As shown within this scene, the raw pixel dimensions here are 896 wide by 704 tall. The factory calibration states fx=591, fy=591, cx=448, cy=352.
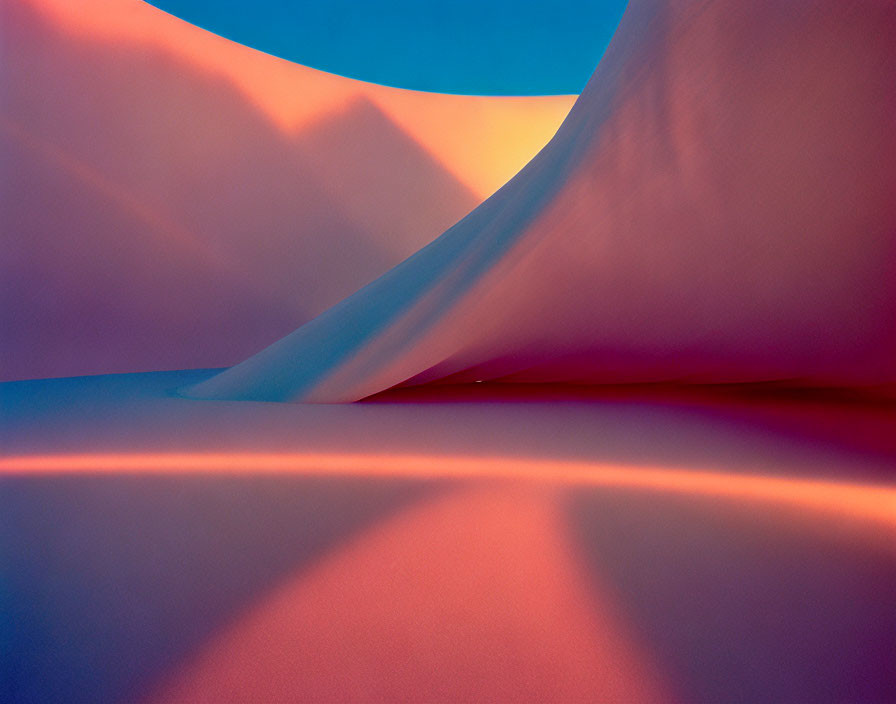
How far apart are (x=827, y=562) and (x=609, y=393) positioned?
1698 millimetres

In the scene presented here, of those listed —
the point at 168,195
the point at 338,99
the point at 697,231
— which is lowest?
the point at 697,231

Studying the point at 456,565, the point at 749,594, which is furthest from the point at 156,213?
the point at 749,594

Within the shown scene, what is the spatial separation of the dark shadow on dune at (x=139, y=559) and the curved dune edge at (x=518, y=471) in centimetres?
8

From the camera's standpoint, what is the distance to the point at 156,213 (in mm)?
4984

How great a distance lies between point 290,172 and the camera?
5.79 m

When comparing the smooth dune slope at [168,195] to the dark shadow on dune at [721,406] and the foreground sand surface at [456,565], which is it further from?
the foreground sand surface at [456,565]

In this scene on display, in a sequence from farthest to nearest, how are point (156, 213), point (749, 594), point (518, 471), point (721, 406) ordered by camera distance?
point (156, 213), point (721, 406), point (518, 471), point (749, 594)

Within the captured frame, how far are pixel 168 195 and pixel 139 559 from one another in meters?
4.77

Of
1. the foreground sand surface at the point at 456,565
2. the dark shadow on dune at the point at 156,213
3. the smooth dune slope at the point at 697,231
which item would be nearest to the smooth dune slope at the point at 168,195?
the dark shadow on dune at the point at 156,213

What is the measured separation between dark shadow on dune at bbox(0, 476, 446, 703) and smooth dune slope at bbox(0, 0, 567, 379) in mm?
3712

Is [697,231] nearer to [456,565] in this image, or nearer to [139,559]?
[456,565]

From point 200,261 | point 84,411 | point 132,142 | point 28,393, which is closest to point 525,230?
point 84,411

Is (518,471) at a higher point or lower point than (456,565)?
higher

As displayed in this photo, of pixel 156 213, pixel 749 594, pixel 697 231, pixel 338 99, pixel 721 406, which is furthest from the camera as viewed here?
pixel 338 99
